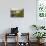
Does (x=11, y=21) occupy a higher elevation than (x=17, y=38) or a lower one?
higher

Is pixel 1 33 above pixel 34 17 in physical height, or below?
below

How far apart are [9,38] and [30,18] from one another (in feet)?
4.06

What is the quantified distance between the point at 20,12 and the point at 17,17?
252 mm

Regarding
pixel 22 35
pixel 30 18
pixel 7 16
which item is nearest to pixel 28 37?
pixel 22 35

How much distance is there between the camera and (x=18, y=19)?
6984 millimetres

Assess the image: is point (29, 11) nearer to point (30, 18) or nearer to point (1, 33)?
point (30, 18)

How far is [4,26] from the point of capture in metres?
6.98

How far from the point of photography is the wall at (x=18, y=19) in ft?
22.6

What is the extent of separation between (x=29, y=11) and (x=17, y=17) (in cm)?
56

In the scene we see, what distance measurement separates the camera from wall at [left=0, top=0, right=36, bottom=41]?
6.90 meters

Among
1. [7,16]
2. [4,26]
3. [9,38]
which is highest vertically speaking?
[7,16]

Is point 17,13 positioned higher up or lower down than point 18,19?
higher up

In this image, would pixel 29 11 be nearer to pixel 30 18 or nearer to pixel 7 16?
pixel 30 18

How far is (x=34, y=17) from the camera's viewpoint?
6.96 meters
